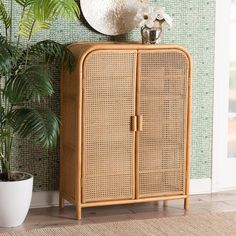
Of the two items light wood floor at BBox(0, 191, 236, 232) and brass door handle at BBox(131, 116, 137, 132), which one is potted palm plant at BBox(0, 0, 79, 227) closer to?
light wood floor at BBox(0, 191, 236, 232)

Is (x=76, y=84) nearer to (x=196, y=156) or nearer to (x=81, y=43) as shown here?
(x=81, y=43)

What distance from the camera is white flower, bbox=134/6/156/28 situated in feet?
13.8

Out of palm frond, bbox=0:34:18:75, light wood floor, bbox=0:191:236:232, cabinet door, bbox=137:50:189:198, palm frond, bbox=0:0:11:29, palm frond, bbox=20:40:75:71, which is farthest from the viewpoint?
cabinet door, bbox=137:50:189:198

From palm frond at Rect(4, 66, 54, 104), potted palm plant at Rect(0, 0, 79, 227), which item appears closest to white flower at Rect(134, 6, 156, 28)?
potted palm plant at Rect(0, 0, 79, 227)

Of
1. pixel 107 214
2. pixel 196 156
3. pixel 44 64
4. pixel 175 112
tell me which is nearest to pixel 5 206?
pixel 107 214

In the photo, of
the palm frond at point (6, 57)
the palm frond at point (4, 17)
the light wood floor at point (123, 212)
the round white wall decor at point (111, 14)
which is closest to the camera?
the palm frond at point (6, 57)

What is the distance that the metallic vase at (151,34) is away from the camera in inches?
165

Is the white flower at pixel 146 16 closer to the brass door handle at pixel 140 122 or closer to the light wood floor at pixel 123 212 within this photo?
the brass door handle at pixel 140 122

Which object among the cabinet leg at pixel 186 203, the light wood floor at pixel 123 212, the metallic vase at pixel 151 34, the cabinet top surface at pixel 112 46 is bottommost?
the light wood floor at pixel 123 212

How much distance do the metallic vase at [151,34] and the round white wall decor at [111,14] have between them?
0.22 metres

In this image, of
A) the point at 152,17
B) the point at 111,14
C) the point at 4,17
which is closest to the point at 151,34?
the point at 152,17

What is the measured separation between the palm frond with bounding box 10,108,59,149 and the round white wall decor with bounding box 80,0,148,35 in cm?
87

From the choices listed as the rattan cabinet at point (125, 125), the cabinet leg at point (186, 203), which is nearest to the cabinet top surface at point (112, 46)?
the rattan cabinet at point (125, 125)

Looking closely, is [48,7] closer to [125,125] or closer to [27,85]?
[27,85]
